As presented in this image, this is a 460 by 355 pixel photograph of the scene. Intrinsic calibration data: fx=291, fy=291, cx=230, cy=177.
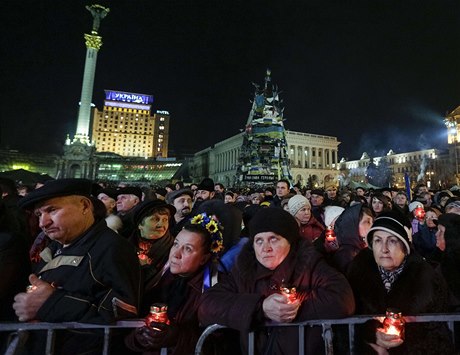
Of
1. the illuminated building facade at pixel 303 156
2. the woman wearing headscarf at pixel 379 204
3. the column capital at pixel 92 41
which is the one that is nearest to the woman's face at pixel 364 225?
the woman wearing headscarf at pixel 379 204

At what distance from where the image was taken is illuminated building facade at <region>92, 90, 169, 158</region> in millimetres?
121125

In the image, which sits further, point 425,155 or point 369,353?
point 425,155

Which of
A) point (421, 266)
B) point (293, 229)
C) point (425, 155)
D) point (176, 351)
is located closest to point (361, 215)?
point (421, 266)

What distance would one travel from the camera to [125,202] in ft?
19.1

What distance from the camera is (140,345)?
2070mm

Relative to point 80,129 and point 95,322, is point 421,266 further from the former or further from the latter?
point 80,129

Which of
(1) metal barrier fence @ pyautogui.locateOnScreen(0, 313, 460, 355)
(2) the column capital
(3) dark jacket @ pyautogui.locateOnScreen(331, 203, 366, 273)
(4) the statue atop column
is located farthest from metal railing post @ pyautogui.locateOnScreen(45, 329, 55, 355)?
(4) the statue atop column

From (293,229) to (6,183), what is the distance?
6509 mm

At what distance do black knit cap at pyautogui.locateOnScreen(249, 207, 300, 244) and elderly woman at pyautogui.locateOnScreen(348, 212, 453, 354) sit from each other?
0.75 metres

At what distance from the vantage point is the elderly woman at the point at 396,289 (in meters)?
2.14

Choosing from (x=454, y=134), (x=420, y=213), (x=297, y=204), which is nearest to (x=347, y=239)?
(x=297, y=204)

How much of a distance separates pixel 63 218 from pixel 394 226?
2.75m

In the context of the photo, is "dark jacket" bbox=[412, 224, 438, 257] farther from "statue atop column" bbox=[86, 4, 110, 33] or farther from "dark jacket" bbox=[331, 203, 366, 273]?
"statue atop column" bbox=[86, 4, 110, 33]

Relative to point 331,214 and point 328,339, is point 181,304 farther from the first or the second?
point 331,214
